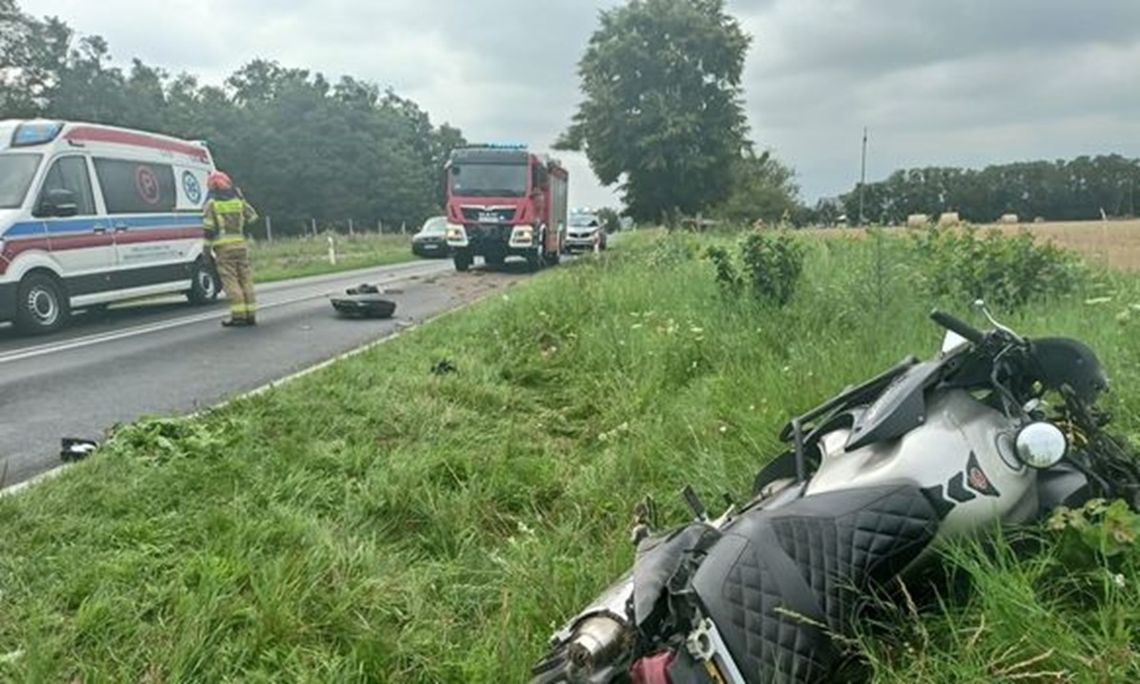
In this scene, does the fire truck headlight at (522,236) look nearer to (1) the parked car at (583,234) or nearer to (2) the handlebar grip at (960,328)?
(1) the parked car at (583,234)

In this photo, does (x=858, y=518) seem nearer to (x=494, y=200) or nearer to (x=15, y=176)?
(x=15, y=176)

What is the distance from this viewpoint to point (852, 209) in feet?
18.9

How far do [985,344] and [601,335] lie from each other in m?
5.05

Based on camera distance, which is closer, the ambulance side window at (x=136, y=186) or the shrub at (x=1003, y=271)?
the shrub at (x=1003, y=271)

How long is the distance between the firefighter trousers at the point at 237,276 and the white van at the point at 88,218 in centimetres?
178

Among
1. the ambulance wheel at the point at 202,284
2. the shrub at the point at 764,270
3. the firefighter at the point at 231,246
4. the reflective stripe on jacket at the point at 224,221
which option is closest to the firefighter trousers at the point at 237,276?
the firefighter at the point at 231,246

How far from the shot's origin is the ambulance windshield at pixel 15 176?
31.7ft

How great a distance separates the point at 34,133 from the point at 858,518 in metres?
11.6

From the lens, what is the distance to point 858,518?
171cm

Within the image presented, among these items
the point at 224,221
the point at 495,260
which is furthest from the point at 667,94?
the point at 224,221

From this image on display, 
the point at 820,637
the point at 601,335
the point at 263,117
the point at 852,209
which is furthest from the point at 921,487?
the point at 263,117

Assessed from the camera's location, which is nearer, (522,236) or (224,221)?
(224,221)

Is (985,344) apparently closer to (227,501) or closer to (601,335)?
(227,501)

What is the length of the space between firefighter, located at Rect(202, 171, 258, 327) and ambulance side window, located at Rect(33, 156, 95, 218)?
1.57 meters
